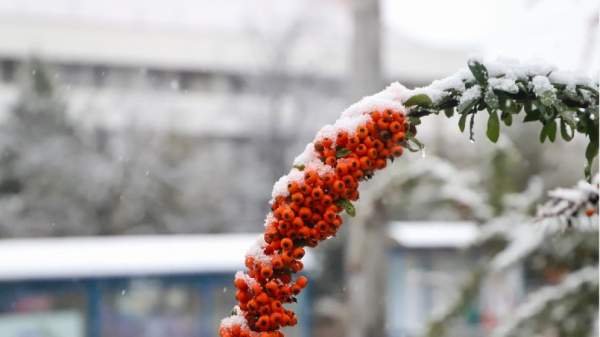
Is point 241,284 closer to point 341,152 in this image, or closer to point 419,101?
point 341,152

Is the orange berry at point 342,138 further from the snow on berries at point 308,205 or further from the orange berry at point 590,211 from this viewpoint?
the orange berry at point 590,211

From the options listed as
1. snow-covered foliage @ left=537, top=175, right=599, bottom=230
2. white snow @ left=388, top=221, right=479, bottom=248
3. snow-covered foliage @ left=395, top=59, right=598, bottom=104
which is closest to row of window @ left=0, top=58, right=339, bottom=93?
white snow @ left=388, top=221, right=479, bottom=248

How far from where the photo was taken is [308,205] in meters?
1.43

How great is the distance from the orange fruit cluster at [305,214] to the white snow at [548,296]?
3.44 m

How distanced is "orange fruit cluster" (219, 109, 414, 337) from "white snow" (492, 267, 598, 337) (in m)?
3.44

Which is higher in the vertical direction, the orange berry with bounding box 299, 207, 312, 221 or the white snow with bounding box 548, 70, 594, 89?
the white snow with bounding box 548, 70, 594, 89

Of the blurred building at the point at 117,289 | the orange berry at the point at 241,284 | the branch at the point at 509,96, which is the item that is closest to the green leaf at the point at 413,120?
the branch at the point at 509,96

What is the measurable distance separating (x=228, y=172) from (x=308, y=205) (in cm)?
2003

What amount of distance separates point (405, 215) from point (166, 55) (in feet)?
39.4

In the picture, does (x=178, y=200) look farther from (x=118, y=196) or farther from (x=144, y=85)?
(x=144, y=85)

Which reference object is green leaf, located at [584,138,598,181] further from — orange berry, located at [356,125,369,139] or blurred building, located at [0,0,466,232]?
blurred building, located at [0,0,466,232]

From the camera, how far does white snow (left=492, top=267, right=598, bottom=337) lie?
181 inches

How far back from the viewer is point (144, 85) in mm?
23656

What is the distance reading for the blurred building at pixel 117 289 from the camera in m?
8.88
